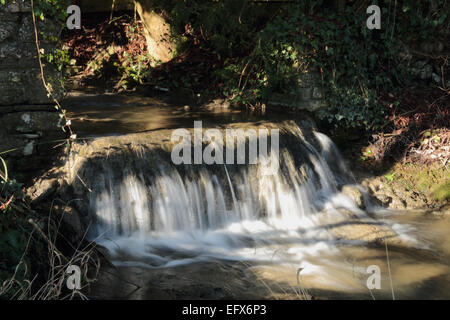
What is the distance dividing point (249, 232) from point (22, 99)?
2.87 metres

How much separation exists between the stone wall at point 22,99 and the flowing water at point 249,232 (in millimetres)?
562

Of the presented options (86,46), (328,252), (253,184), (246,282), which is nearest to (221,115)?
(253,184)

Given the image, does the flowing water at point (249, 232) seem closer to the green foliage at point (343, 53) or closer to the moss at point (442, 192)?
the moss at point (442, 192)

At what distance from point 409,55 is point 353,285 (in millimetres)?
5330

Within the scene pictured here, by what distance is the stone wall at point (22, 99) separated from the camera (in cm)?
479

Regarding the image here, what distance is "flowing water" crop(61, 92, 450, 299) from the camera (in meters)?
4.60

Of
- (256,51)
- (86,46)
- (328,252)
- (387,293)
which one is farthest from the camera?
(86,46)

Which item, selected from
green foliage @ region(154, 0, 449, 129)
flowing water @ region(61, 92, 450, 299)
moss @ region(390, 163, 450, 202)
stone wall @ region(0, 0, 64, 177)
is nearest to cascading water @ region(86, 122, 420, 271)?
flowing water @ region(61, 92, 450, 299)

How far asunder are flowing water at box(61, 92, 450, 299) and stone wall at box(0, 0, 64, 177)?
0.56 meters

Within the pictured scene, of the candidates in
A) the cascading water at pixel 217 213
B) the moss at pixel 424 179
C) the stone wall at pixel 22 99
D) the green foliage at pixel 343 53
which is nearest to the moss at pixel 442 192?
the moss at pixel 424 179

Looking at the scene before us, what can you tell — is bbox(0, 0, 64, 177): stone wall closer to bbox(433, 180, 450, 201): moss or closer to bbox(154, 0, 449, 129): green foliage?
bbox(154, 0, 449, 129): green foliage

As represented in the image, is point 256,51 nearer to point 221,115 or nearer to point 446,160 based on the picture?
point 221,115

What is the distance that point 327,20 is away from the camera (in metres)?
8.66

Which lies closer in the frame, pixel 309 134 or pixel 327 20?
pixel 309 134
